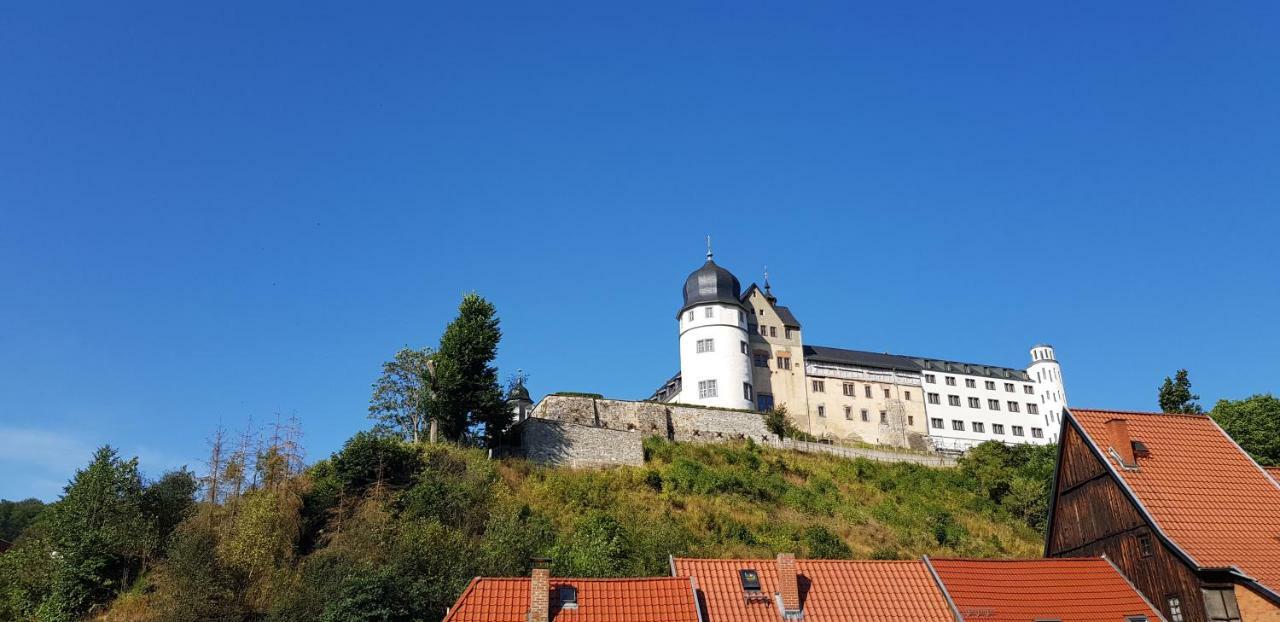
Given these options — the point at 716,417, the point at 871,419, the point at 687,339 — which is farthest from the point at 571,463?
the point at 871,419

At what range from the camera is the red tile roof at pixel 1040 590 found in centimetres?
2966

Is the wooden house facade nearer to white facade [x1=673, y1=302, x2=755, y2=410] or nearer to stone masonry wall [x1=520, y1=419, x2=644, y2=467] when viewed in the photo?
stone masonry wall [x1=520, y1=419, x2=644, y2=467]

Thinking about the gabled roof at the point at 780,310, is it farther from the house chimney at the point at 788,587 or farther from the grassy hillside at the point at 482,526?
the house chimney at the point at 788,587

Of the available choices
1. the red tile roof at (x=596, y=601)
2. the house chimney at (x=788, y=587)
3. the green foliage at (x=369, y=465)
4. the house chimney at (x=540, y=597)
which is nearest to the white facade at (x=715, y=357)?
the green foliage at (x=369, y=465)

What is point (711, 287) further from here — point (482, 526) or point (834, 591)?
point (834, 591)

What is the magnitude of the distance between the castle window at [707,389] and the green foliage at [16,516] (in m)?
51.9

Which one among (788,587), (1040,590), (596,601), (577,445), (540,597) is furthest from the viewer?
(577,445)

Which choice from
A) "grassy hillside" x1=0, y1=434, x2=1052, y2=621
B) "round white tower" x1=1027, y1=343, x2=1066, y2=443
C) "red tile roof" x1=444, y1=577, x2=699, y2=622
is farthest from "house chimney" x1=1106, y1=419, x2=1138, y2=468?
"round white tower" x1=1027, y1=343, x2=1066, y2=443

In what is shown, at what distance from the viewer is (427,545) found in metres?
40.1

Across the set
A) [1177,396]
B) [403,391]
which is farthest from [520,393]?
[1177,396]

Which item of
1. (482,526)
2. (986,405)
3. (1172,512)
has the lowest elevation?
(1172,512)

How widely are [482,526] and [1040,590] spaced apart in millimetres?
25383

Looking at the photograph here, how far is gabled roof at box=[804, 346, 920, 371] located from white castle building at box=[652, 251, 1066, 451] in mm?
120

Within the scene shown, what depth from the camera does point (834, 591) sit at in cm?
3000
